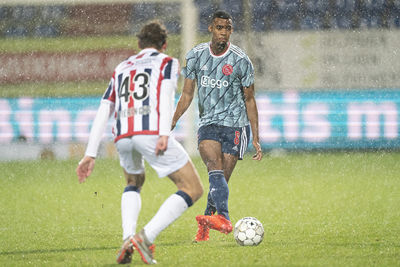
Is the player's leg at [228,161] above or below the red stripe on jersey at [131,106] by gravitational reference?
below

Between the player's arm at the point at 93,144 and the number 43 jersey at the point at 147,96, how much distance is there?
10 cm

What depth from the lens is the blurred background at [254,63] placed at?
59.2 ft

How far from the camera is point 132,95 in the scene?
5.48m

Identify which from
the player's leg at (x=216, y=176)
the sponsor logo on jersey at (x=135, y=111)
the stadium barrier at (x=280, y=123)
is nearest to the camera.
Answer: the sponsor logo on jersey at (x=135, y=111)

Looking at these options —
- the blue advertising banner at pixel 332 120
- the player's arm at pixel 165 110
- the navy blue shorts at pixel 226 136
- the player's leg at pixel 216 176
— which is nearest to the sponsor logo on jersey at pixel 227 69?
the navy blue shorts at pixel 226 136

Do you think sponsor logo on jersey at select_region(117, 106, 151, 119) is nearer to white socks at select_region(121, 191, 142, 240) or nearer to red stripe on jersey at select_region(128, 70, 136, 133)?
red stripe on jersey at select_region(128, 70, 136, 133)

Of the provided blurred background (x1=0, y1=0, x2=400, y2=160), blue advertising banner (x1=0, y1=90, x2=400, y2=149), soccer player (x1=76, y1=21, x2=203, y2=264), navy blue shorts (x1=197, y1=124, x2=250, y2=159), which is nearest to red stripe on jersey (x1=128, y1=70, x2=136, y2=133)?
soccer player (x1=76, y1=21, x2=203, y2=264)

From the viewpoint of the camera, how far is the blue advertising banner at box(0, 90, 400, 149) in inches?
703

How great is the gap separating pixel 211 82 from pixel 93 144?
178 cm

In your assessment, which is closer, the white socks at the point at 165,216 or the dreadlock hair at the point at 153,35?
→ the white socks at the point at 165,216

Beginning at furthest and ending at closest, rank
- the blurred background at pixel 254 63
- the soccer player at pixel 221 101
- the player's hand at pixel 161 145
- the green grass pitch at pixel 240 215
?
1. the blurred background at pixel 254 63
2. the soccer player at pixel 221 101
3. the green grass pitch at pixel 240 215
4. the player's hand at pixel 161 145

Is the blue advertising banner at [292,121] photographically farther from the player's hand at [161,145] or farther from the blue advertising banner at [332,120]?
the player's hand at [161,145]

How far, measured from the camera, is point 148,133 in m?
5.41

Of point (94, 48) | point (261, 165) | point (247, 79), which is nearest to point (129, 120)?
point (247, 79)
